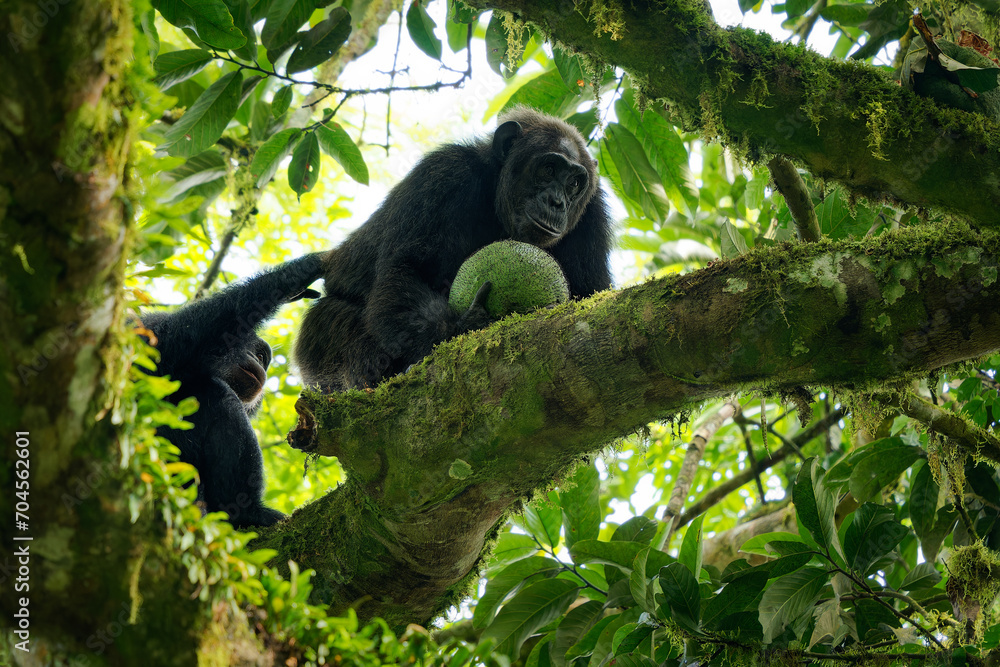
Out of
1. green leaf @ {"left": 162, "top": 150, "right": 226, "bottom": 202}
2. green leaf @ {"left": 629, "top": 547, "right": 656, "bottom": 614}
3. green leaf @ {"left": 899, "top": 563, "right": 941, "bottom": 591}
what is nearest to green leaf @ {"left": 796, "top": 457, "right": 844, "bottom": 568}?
green leaf @ {"left": 629, "top": 547, "right": 656, "bottom": 614}

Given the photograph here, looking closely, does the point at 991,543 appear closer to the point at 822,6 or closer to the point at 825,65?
the point at 825,65

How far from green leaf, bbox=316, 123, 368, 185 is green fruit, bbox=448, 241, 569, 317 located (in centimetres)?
156

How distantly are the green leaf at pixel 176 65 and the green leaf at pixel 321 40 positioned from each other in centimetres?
49

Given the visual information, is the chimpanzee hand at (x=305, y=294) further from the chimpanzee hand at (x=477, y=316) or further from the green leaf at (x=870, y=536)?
the green leaf at (x=870, y=536)

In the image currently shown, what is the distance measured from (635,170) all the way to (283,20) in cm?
224

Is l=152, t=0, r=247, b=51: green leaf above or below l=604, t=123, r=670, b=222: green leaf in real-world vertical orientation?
above

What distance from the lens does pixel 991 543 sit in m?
3.86

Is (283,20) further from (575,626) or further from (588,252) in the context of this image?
(575,626)

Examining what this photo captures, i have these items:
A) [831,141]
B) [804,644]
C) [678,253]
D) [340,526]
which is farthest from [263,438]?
[831,141]

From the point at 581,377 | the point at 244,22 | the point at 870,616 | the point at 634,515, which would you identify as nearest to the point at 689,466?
Result: the point at 634,515

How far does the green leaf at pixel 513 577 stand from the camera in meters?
3.74

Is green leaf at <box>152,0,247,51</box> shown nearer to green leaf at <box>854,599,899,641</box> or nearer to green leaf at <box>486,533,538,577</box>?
green leaf at <box>486,533,538,577</box>

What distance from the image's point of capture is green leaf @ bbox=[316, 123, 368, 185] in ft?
16.0

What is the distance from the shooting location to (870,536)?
323 centimetres
